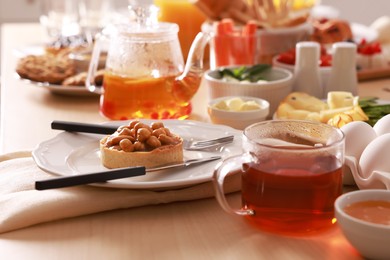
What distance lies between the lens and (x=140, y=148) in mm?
999

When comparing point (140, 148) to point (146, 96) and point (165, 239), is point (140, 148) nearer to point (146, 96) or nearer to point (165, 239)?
point (165, 239)

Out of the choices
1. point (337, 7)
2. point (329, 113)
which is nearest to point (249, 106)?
point (329, 113)

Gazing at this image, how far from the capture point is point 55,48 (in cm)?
195

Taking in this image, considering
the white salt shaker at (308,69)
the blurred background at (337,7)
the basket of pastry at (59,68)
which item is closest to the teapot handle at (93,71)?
the basket of pastry at (59,68)

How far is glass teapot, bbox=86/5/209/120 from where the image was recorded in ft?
4.46

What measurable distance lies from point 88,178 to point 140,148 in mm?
108

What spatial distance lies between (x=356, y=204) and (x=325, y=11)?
1.81m

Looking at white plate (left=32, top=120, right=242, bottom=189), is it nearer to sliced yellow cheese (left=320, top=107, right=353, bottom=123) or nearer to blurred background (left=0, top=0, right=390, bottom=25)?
sliced yellow cheese (left=320, top=107, right=353, bottom=123)

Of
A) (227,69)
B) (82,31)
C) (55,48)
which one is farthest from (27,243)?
(82,31)

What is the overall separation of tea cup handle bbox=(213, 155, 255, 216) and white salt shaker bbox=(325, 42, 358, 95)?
0.66m

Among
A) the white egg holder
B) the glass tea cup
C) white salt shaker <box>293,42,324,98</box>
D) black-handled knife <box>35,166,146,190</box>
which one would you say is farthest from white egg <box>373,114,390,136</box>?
white salt shaker <box>293,42,324,98</box>

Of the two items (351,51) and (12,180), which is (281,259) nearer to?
(12,180)

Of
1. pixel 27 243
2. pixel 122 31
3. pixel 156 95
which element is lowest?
pixel 27 243

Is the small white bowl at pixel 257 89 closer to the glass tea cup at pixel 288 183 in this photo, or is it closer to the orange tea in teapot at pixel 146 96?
the orange tea in teapot at pixel 146 96
